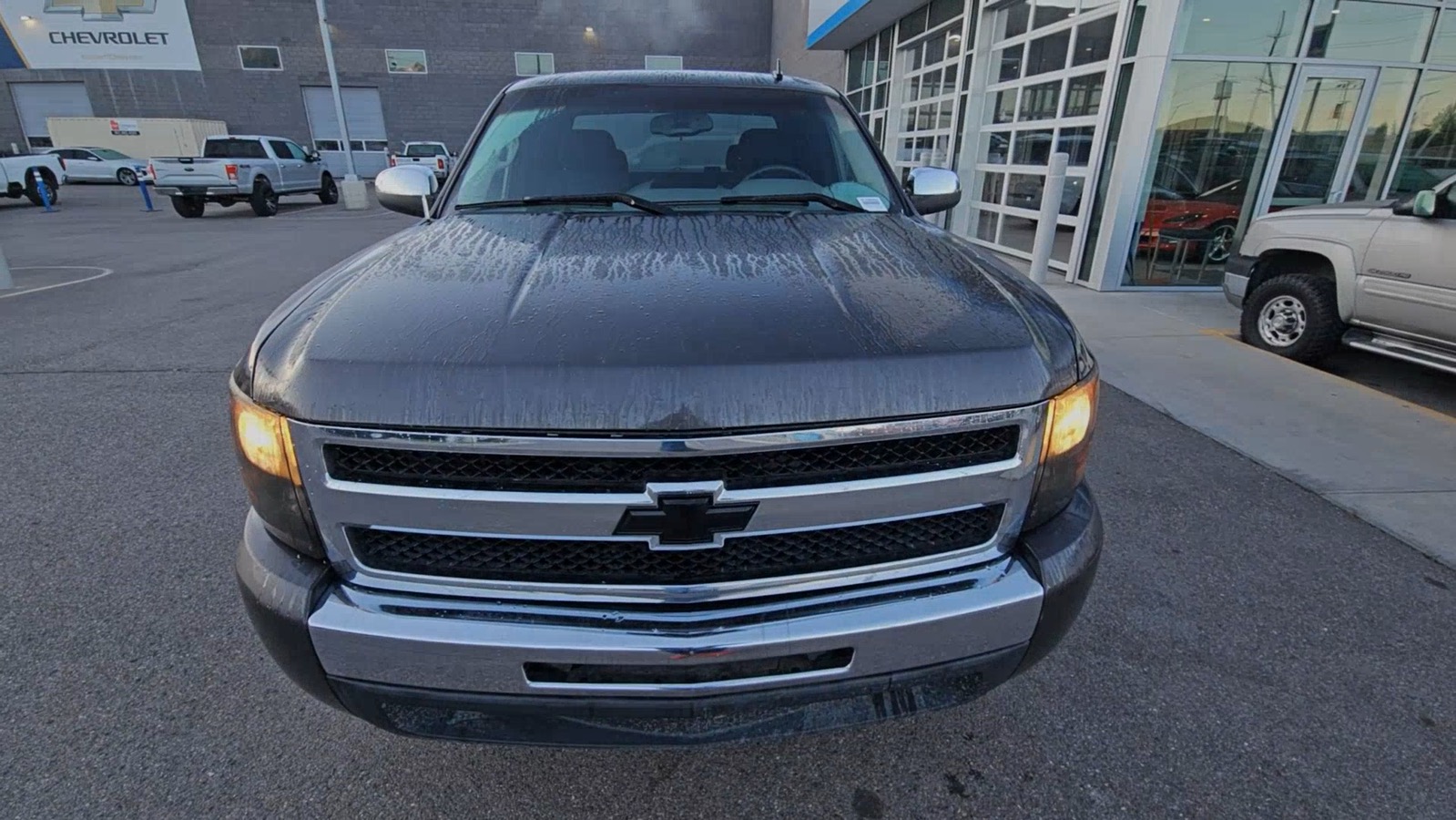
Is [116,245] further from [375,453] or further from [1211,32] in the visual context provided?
[1211,32]

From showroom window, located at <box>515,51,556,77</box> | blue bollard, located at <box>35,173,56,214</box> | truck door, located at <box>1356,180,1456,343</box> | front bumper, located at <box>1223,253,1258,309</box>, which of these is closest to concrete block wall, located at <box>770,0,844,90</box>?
showroom window, located at <box>515,51,556,77</box>

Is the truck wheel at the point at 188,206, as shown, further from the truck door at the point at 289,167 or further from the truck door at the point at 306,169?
the truck door at the point at 306,169

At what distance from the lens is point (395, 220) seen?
16.8 meters

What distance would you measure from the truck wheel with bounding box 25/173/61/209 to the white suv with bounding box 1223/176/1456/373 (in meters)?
26.5

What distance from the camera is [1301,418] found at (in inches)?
165

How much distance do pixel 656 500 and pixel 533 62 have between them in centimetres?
3466

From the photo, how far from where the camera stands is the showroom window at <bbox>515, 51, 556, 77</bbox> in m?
30.6

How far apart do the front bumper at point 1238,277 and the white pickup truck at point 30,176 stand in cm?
2623

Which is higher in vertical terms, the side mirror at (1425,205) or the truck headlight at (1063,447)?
the side mirror at (1425,205)

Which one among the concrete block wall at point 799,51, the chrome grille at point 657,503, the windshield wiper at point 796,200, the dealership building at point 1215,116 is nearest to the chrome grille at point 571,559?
the chrome grille at point 657,503

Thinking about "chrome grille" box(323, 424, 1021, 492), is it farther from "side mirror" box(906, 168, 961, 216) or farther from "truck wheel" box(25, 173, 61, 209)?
"truck wheel" box(25, 173, 61, 209)

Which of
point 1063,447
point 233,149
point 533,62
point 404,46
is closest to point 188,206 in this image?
point 233,149

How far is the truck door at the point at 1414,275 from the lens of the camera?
4.30 metres

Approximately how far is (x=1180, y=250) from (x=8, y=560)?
392 inches
